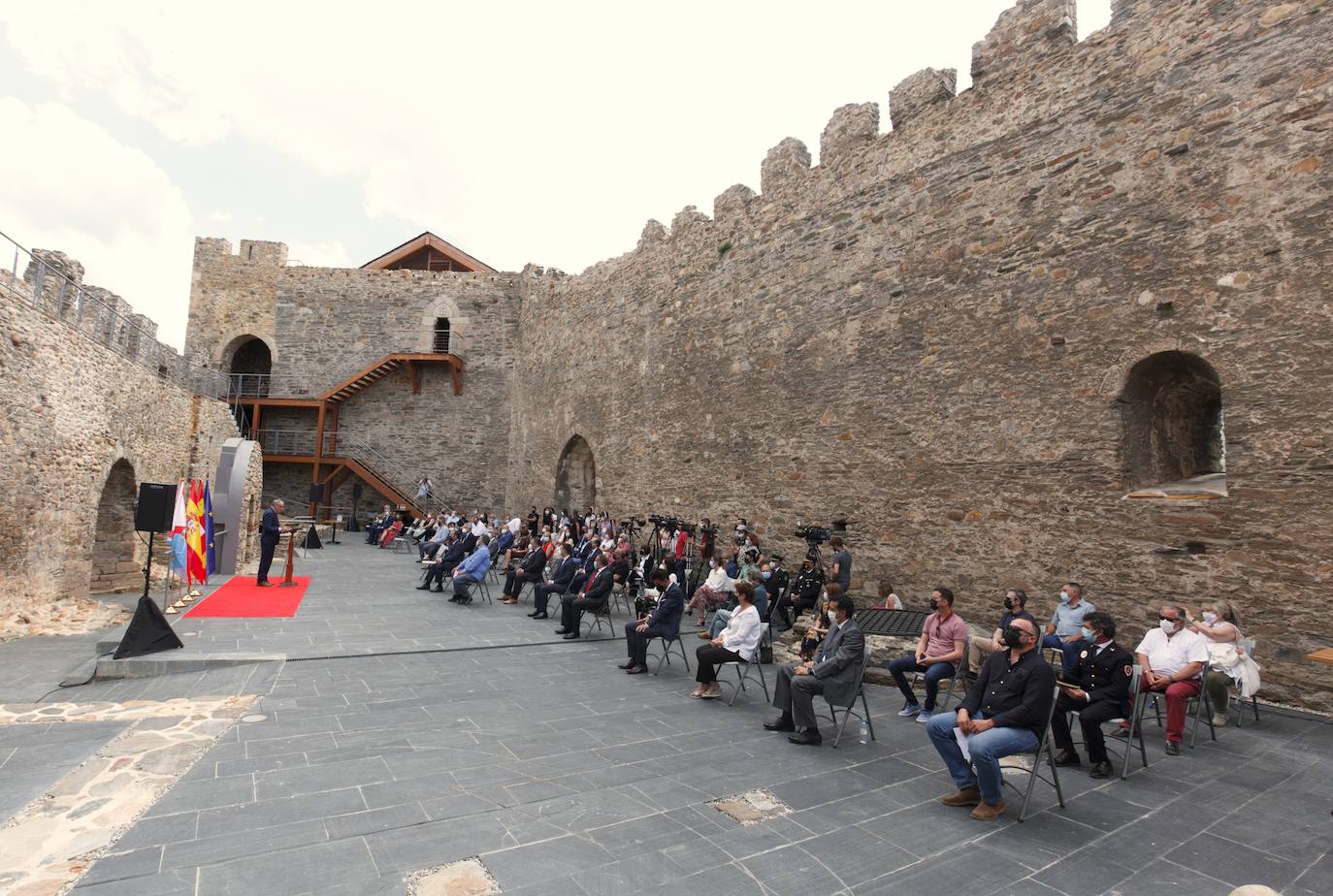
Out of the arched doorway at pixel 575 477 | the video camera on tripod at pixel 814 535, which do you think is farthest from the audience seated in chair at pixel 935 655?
the arched doorway at pixel 575 477

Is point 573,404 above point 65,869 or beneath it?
above

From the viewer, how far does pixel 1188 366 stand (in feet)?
23.2

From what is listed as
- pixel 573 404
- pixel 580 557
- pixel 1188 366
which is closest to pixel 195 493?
pixel 580 557

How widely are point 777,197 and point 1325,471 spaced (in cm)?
828

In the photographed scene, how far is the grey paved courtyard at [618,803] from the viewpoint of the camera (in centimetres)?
315

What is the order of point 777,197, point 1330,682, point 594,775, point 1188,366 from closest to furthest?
point 594,775, point 1330,682, point 1188,366, point 777,197

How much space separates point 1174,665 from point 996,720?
2.27m

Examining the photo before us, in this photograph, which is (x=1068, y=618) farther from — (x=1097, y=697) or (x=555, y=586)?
(x=555, y=586)

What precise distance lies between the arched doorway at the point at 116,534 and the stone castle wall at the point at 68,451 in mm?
16

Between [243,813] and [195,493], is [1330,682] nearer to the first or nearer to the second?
[243,813]

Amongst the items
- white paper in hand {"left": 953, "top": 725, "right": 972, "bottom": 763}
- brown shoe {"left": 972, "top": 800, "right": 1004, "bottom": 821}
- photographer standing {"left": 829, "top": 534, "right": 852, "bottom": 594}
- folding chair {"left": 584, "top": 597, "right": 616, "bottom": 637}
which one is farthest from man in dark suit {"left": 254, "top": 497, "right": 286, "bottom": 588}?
brown shoe {"left": 972, "top": 800, "right": 1004, "bottom": 821}

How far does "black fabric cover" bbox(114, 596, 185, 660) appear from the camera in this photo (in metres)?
6.65

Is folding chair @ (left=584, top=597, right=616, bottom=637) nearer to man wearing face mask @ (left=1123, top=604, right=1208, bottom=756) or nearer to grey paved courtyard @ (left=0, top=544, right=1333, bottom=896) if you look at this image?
grey paved courtyard @ (left=0, top=544, right=1333, bottom=896)

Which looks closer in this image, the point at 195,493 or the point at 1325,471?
the point at 1325,471
